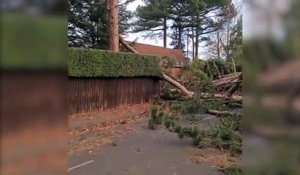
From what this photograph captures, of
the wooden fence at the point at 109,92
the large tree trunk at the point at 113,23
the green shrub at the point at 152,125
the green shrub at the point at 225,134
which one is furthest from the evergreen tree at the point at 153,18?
the green shrub at the point at 225,134

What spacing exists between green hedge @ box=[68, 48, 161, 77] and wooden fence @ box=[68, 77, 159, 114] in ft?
0.57

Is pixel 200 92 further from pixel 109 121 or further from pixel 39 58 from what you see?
pixel 39 58

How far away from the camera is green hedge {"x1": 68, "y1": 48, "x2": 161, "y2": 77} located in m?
8.38

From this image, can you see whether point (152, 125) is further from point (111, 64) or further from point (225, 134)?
point (111, 64)

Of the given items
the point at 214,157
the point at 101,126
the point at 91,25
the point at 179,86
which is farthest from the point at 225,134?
the point at 91,25

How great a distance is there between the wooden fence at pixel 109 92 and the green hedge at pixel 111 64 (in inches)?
6.9

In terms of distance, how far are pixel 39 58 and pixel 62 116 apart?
9cm

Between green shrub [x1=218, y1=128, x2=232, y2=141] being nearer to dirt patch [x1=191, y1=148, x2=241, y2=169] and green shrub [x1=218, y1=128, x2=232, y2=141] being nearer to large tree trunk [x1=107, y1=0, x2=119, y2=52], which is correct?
dirt patch [x1=191, y1=148, x2=241, y2=169]

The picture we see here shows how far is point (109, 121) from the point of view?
7863mm

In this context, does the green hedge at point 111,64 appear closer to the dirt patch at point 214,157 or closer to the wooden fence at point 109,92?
the wooden fence at point 109,92

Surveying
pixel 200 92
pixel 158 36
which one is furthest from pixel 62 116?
pixel 158 36

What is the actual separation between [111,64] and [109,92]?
0.73 metres

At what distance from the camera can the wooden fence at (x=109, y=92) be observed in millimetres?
8420

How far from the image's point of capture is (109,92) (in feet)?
31.5
